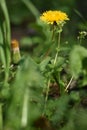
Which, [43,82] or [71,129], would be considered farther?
[43,82]

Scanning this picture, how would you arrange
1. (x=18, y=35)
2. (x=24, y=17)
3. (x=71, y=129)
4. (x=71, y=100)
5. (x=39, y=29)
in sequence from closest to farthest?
1. (x=71, y=129)
2. (x=71, y=100)
3. (x=39, y=29)
4. (x=24, y=17)
5. (x=18, y=35)

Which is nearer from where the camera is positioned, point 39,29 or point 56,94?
point 56,94

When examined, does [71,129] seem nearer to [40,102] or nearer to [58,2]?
[40,102]

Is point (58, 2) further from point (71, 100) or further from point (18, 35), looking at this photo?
point (71, 100)

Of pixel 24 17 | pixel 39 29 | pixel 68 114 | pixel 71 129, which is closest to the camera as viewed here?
pixel 71 129

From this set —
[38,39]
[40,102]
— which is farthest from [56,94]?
[38,39]

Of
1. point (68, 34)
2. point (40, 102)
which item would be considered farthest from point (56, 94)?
point (68, 34)

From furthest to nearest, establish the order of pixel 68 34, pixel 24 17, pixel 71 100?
pixel 24 17 < pixel 68 34 < pixel 71 100

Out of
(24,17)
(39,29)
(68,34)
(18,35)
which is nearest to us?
(39,29)

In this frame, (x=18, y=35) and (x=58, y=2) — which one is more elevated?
(x=58, y=2)
